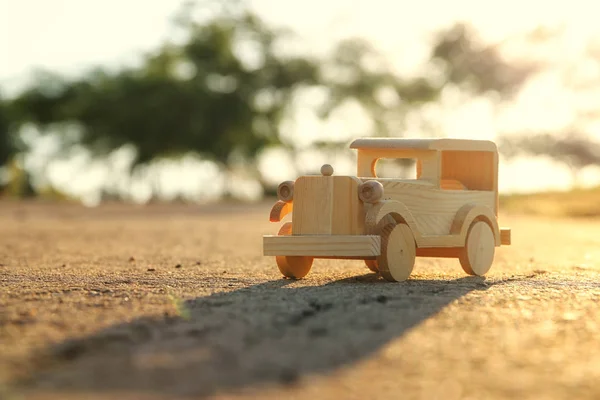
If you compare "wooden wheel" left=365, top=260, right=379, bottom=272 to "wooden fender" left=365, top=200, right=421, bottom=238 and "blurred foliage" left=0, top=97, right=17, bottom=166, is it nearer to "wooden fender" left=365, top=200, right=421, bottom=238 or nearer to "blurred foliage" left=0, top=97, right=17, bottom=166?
"wooden fender" left=365, top=200, right=421, bottom=238

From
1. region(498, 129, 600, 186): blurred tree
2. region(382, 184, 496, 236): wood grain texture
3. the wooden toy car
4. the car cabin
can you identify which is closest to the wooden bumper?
the wooden toy car

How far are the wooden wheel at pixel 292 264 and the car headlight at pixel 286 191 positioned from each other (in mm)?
320

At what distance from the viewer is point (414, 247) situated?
9.69 metres

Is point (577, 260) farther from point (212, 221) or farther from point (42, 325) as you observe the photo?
point (212, 221)

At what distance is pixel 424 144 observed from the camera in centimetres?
1025

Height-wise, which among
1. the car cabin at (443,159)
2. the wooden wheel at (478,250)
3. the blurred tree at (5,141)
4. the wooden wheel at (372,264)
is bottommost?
the wooden wheel at (372,264)

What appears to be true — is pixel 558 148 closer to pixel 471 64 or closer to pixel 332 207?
pixel 471 64

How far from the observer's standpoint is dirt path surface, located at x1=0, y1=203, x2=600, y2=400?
4.96m

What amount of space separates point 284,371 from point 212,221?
67.4ft

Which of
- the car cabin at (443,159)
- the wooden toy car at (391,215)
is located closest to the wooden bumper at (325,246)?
the wooden toy car at (391,215)

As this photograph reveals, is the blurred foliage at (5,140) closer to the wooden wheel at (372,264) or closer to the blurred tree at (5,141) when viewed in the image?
the blurred tree at (5,141)

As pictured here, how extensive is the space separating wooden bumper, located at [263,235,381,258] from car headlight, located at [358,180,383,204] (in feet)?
1.14

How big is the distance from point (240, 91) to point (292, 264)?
110 ft

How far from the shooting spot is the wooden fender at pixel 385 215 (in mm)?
9234
